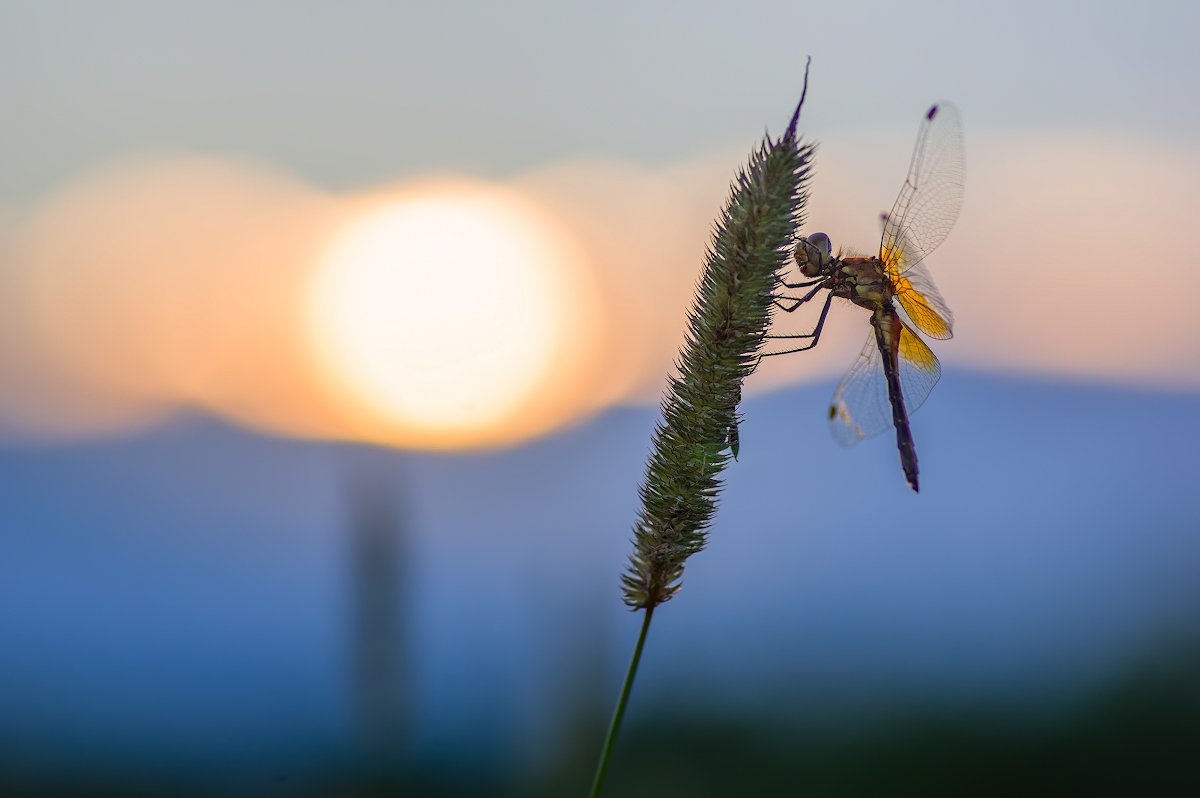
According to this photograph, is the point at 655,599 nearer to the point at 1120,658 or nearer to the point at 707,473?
the point at 707,473

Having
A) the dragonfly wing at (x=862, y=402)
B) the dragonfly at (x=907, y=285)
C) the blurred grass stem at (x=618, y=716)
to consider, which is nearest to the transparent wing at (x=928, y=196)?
the dragonfly at (x=907, y=285)

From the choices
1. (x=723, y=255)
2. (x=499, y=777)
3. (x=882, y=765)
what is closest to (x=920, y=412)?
(x=723, y=255)

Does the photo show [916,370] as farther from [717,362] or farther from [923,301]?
[717,362]

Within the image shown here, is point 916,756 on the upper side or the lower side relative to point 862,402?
lower

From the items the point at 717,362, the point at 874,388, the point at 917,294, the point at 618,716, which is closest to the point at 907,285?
the point at 917,294

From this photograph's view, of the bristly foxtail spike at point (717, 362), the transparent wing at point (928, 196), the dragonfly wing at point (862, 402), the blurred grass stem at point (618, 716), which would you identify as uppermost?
the transparent wing at point (928, 196)

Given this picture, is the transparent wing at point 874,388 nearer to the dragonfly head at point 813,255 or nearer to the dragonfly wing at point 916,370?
the dragonfly wing at point 916,370

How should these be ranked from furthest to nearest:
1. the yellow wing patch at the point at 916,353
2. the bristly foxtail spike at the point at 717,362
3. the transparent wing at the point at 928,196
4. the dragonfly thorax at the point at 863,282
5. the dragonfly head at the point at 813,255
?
1. the yellow wing patch at the point at 916,353
2. the transparent wing at the point at 928,196
3. the dragonfly thorax at the point at 863,282
4. the dragonfly head at the point at 813,255
5. the bristly foxtail spike at the point at 717,362
